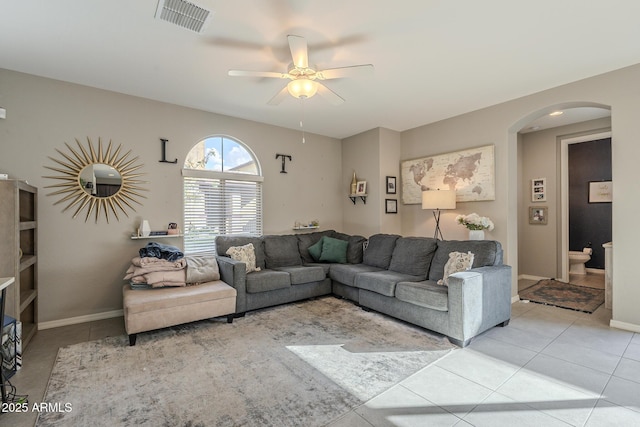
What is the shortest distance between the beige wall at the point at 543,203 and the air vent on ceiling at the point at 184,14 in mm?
5751

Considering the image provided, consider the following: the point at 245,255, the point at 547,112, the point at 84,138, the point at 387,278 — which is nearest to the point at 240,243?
the point at 245,255

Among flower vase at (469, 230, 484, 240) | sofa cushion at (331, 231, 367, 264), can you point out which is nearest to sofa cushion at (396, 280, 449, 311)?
→ flower vase at (469, 230, 484, 240)

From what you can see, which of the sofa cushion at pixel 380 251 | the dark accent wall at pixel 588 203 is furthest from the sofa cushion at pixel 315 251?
the dark accent wall at pixel 588 203

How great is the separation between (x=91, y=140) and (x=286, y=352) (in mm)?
3348

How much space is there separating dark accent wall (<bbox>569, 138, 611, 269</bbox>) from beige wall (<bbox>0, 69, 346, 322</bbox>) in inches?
264

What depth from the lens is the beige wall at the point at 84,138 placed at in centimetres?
317

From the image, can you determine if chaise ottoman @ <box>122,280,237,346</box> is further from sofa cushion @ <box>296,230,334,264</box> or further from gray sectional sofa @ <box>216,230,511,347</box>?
sofa cushion @ <box>296,230,334,264</box>

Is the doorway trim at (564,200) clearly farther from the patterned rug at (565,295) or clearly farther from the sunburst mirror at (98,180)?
the sunburst mirror at (98,180)

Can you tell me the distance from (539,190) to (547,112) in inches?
83.8

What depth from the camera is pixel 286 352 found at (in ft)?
8.73

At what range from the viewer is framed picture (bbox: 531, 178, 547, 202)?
5303mm

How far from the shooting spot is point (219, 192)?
4488mm

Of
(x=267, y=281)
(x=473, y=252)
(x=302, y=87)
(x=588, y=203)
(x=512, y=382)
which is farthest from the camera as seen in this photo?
(x=588, y=203)

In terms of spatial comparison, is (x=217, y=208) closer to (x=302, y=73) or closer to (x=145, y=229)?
(x=145, y=229)
